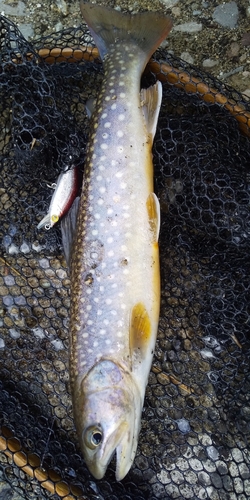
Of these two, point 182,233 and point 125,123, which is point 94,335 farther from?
point 125,123

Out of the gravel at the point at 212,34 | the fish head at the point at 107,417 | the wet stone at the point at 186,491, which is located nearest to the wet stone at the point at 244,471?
the wet stone at the point at 186,491

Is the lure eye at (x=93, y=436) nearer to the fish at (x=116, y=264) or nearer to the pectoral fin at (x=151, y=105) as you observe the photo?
the fish at (x=116, y=264)

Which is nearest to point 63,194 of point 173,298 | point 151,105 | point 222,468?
point 151,105

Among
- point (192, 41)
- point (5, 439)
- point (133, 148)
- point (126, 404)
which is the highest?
point (192, 41)

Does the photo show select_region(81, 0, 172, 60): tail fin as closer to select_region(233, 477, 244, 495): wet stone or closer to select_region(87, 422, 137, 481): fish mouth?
select_region(87, 422, 137, 481): fish mouth

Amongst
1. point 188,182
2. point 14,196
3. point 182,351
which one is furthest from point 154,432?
point 14,196
